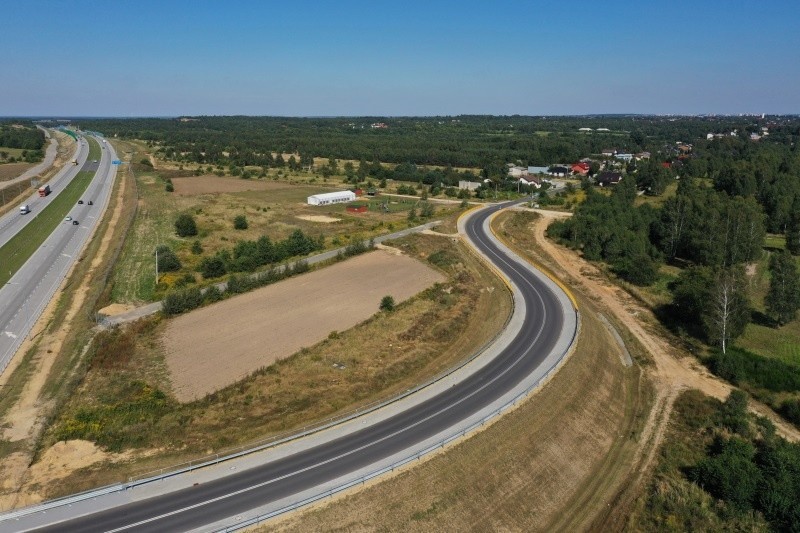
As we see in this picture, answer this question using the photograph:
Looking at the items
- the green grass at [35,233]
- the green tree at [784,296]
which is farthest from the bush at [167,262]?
the green tree at [784,296]

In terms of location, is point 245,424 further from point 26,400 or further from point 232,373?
point 26,400

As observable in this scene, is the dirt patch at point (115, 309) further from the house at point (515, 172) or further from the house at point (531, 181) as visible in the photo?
the house at point (515, 172)

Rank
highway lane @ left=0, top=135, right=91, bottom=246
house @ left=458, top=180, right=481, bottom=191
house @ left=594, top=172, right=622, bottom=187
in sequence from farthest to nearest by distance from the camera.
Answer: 1. house @ left=458, top=180, right=481, bottom=191
2. house @ left=594, top=172, right=622, bottom=187
3. highway lane @ left=0, top=135, right=91, bottom=246

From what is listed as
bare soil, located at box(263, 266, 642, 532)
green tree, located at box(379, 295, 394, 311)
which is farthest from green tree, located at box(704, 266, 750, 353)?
green tree, located at box(379, 295, 394, 311)

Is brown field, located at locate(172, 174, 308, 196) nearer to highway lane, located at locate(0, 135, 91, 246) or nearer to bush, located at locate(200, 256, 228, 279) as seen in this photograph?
highway lane, located at locate(0, 135, 91, 246)

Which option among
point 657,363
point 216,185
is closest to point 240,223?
point 216,185
